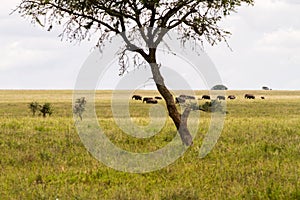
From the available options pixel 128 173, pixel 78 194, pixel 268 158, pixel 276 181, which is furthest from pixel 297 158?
pixel 78 194

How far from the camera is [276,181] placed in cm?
1315

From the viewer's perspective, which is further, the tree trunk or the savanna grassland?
the tree trunk

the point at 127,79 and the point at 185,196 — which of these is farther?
the point at 127,79

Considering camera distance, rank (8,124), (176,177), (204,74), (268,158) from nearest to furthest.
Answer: (176,177)
(268,158)
(204,74)
(8,124)

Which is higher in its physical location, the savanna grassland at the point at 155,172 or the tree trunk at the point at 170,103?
the tree trunk at the point at 170,103

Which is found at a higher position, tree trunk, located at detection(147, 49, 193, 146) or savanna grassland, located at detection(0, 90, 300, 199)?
tree trunk, located at detection(147, 49, 193, 146)

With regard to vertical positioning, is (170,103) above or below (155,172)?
above

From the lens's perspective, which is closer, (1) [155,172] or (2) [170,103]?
(1) [155,172]

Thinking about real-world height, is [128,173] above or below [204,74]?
below

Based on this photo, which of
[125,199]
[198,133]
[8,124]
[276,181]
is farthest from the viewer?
[8,124]

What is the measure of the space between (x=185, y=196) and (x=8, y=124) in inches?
683

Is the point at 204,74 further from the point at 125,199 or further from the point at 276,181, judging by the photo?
the point at 125,199

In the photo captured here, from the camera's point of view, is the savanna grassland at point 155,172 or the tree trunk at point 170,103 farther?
the tree trunk at point 170,103

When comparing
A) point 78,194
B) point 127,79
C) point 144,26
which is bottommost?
point 78,194
